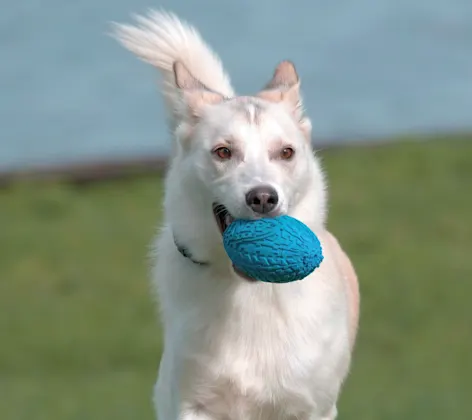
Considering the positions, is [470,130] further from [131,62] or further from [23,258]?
[23,258]

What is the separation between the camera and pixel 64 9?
1980cm

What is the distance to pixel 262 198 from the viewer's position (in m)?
4.89

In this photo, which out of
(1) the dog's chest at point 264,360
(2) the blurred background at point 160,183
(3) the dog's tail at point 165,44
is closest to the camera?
(1) the dog's chest at point 264,360

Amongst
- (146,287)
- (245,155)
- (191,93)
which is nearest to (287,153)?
(245,155)

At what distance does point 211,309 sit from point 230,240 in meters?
0.53

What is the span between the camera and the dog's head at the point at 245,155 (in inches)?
195

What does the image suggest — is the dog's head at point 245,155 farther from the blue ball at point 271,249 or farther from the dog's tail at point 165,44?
the dog's tail at point 165,44

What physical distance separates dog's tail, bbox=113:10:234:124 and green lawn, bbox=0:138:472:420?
3.26m

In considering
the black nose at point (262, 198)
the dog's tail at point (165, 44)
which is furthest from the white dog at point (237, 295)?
the dog's tail at point (165, 44)

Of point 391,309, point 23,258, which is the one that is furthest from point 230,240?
point 23,258

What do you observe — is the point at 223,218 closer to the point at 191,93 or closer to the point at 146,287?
the point at 191,93

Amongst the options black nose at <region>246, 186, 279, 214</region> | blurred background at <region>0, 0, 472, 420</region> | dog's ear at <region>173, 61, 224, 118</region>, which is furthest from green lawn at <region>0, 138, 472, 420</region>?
black nose at <region>246, 186, 279, 214</region>

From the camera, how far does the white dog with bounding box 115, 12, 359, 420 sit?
205 inches

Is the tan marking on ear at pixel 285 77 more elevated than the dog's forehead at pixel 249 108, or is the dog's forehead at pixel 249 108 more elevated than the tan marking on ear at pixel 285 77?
the dog's forehead at pixel 249 108
